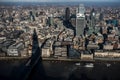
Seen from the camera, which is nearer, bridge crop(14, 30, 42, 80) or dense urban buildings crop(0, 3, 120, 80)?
bridge crop(14, 30, 42, 80)

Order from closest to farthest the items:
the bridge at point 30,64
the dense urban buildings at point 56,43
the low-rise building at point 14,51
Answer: the bridge at point 30,64 < the dense urban buildings at point 56,43 < the low-rise building at point 14,51

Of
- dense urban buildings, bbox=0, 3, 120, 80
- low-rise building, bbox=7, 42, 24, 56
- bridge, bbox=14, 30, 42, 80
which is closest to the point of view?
bridge, bbox=14, 30, 42, 80

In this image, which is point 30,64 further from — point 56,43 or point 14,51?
point 56,43

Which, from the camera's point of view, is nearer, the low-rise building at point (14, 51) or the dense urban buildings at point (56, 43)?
the dense urban buildings at point (56, 43)

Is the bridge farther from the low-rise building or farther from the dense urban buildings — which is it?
the low-rise building

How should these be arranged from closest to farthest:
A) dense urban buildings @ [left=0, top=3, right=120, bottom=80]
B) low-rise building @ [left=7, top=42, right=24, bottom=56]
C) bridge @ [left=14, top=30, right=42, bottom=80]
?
bridge @ [left=14, top=30, right=42, bottom=80]
dense urban buildings @ [left=0, top=3, right=120, bottom=80]
low-rise building @ [left=7, top=42, right=24, bottom=56]

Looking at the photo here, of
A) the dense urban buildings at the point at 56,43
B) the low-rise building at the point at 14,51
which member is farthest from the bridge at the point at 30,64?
the low-rise building at the point at 14,51

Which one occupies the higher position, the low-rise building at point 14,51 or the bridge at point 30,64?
the low-rise building at point 14,51

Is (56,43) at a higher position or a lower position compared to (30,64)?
higher

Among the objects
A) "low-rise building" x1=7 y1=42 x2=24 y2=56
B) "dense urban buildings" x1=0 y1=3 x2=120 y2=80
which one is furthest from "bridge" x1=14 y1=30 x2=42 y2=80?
"low-rise building" x1=7 y1=42 x2=24 y2=56

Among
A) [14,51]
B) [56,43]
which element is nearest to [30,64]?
[14,51]

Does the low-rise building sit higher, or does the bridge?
the low-rise building

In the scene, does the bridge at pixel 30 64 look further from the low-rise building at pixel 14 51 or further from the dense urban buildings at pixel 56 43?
the low-rise building at pixel 14 51

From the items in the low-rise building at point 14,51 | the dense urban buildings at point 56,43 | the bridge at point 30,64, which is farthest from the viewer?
the low-rise building at point 14,51
